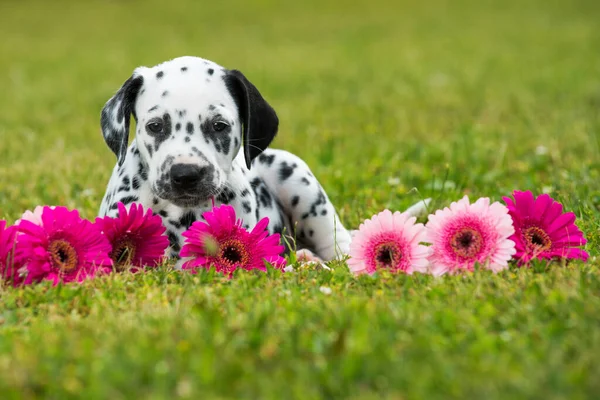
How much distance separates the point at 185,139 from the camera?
15.6ft

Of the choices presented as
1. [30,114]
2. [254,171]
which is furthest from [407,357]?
[30,114]

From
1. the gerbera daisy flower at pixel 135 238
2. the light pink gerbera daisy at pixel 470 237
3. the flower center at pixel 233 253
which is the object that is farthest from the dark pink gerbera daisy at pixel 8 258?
the light pink gerbera daisy at pixel 470 237

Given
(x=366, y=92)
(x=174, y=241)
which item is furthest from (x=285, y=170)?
(x=366, y=92)

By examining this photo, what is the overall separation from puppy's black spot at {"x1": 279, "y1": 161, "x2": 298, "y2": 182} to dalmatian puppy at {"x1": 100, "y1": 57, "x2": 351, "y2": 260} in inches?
17.3

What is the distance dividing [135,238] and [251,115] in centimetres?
106

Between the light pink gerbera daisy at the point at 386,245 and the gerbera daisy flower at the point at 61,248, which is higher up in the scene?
the light pink gerbera daisy at the point at 386,245

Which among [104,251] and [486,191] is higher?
[486,191]

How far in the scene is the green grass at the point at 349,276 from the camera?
9.96ft

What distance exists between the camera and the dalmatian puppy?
4.70 meters

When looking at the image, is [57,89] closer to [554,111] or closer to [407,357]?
[554,111]

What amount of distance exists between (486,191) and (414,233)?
2.64m

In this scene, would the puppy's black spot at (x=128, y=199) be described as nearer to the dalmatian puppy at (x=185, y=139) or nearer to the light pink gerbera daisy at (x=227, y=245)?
the dalmatian puppy at (x=185, y=139)

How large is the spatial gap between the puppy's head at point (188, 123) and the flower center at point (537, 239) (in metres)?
1.69

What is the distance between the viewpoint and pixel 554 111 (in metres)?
11.4
